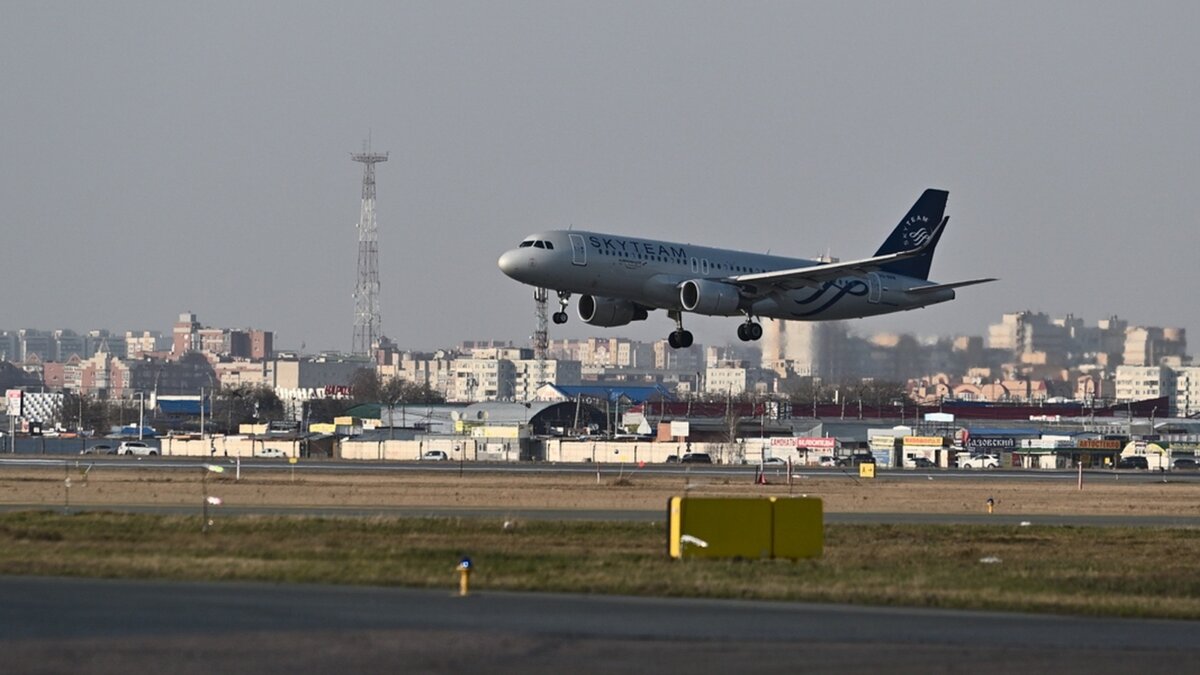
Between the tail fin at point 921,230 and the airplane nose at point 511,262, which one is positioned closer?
the airplane nose at point 511,262

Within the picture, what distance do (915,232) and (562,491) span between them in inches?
960

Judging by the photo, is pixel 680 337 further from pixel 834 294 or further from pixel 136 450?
pixel 136 450

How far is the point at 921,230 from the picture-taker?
76188 mm

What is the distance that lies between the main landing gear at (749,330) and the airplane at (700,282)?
0.04 meters

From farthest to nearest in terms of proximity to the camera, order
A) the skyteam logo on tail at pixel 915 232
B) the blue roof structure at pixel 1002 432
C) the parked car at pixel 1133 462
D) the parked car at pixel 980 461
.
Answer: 1. the blue roof structure at pixel 1002 432
2. the parked car at pixel 1133 462
3. the parked car at pixel 980 461
4. the skyteam logo on tail at pixel 915 232

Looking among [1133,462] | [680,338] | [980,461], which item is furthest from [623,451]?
[680,338]

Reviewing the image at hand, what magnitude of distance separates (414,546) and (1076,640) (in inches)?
603

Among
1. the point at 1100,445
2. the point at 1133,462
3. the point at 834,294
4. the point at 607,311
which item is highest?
the point at 834,294

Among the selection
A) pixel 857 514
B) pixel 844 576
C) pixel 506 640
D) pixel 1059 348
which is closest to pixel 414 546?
pixel 844 576

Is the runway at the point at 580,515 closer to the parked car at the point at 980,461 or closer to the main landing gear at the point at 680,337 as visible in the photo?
the main landing gear at the point at 680,337

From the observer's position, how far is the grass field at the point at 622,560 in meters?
27.1

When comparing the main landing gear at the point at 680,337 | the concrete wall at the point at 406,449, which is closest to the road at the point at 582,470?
the main landing gear at the point at 680,337

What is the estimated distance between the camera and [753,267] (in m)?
65.5

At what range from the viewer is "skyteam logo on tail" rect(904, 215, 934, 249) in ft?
249
